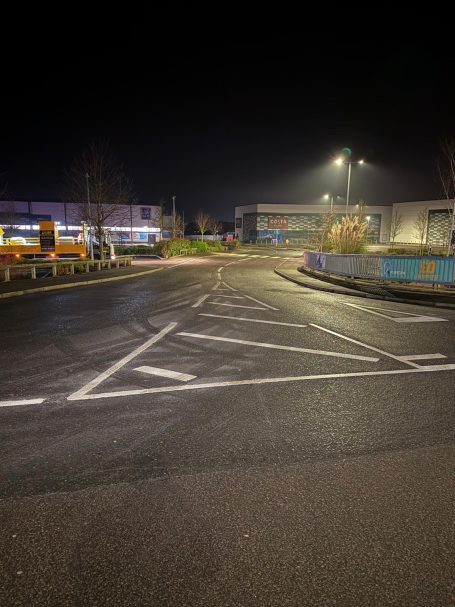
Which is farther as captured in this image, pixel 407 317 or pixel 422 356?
pixel 407 317

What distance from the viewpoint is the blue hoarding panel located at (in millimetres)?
16188

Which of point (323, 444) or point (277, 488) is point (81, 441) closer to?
point (277, 488)

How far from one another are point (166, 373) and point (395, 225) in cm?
7399

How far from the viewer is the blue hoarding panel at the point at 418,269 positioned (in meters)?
16.2

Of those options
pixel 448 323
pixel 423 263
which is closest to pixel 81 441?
pixel 448 323

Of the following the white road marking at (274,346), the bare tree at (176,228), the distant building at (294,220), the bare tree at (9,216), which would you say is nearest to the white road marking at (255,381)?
the white road marking at (274,346)

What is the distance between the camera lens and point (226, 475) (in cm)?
346

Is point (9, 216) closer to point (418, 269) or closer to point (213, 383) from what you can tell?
point (418, 269)

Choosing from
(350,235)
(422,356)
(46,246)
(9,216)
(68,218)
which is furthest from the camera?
(68,218)

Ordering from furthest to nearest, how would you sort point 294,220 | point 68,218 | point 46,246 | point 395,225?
point 294,220 < point 68,218 < point 395,225 < point 46,246

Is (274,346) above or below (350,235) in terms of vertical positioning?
below

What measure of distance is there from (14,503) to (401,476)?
318 cm

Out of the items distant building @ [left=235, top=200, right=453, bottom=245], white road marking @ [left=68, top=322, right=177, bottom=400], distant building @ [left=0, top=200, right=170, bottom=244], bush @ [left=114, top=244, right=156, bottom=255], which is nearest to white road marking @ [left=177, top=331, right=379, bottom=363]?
white road marking @ [left=68, top=322, right=177, bottom=400]

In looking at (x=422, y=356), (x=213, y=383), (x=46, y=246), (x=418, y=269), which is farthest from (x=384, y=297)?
(x=46, y=246)
